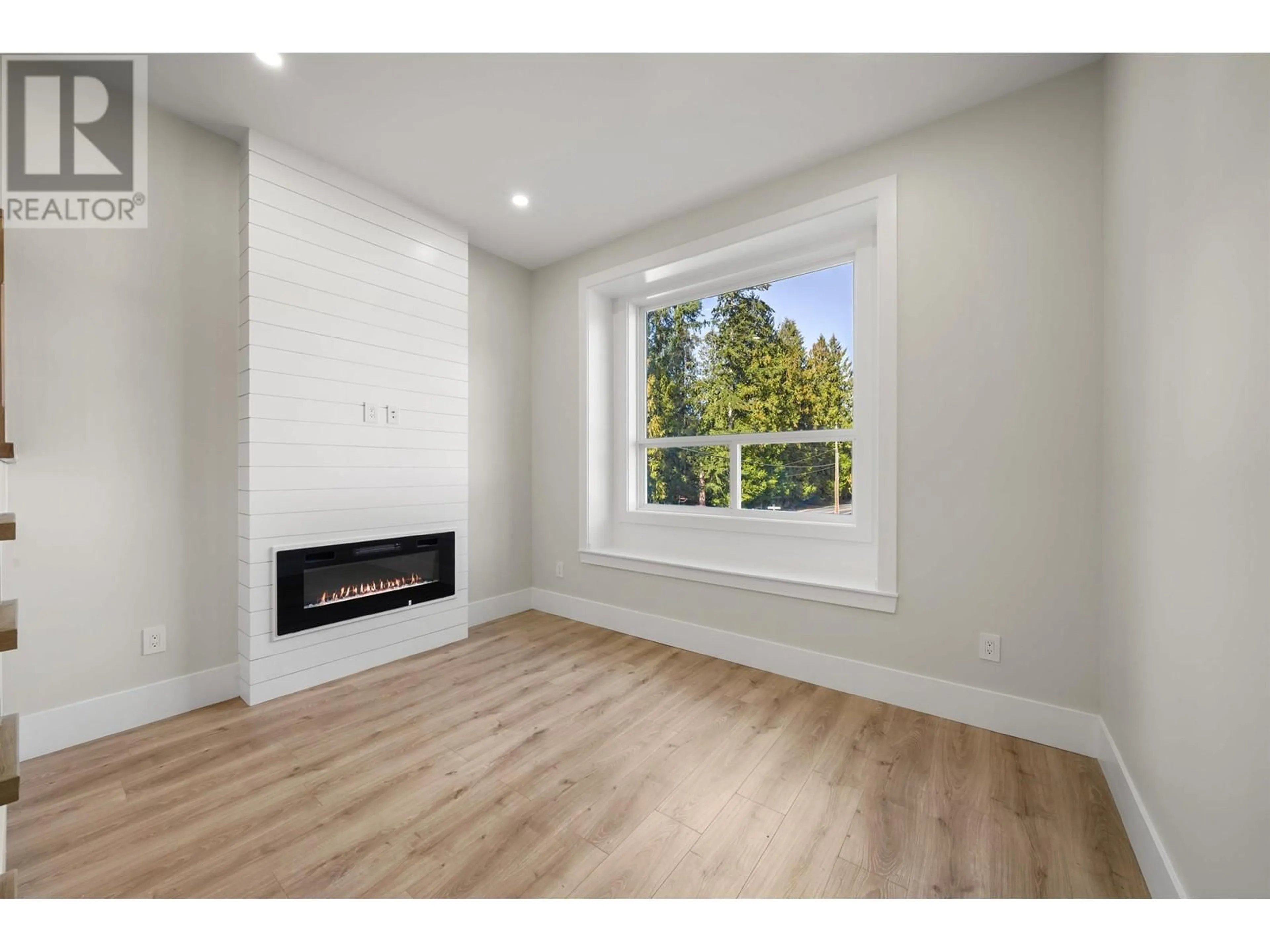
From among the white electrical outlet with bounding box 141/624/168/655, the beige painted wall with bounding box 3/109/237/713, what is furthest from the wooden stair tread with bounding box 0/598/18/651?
the white electrical outlet with bounding box 141/624/168/655

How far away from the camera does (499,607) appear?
146 inches

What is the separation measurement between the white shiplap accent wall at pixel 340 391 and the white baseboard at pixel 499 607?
0.96 feet

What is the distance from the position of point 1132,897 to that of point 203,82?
4135 mm

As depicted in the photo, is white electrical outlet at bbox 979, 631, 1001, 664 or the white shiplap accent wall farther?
the white shiplap accent wall

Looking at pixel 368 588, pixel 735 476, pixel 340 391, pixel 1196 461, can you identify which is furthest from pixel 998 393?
pixel 368 588

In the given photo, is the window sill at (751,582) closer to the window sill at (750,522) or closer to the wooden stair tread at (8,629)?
the window sill at (750,522)

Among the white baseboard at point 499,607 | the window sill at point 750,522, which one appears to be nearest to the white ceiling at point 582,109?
the window sill at point 750,522

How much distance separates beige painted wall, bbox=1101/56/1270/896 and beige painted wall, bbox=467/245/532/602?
10.8ft

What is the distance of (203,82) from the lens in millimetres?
2062

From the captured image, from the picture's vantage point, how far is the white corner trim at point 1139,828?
1179 millimetres

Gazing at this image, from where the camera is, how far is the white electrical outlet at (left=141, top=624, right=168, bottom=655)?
2182 mm

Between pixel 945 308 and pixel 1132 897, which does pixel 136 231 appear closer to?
pixel 945 308

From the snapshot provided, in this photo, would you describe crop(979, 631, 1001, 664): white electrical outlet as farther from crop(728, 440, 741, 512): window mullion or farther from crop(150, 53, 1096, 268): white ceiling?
crop(150, 53, 1096, 268): white ceiling
